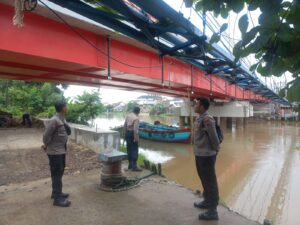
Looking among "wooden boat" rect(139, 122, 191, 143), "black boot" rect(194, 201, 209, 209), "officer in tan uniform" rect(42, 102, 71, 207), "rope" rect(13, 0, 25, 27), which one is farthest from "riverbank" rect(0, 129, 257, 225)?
"wooden boat" rect(139, 122, 191, 143)

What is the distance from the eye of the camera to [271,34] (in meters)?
1.59

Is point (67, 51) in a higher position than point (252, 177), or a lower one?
higher

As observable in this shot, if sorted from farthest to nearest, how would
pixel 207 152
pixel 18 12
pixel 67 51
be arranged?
pixel 67 51, pixel 207 152, pixel 18 12

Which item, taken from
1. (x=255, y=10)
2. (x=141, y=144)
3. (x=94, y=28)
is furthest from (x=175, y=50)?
(x=141, y=144)

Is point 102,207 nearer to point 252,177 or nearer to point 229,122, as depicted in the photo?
point 252,177

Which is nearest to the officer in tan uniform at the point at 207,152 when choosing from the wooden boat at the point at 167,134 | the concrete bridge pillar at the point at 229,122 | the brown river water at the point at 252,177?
the brown river water at the point at 252,177

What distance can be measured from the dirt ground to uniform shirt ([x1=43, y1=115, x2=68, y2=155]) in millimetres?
2128

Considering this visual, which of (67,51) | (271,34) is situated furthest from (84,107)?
(271,34)

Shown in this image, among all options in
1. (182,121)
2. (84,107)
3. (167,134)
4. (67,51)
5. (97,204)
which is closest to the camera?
(97,204)

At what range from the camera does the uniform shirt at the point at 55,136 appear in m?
4.15

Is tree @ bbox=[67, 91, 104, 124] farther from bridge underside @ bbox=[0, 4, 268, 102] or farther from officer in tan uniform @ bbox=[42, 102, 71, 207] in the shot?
officer in tan uniform @ bbox=[42, 102, 71, 207]

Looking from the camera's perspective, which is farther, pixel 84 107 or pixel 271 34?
pixel 84 107

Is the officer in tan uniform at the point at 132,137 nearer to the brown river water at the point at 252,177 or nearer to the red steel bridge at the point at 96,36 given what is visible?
the red steel bridge at the point at 96,36

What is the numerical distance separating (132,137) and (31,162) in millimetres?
2909
